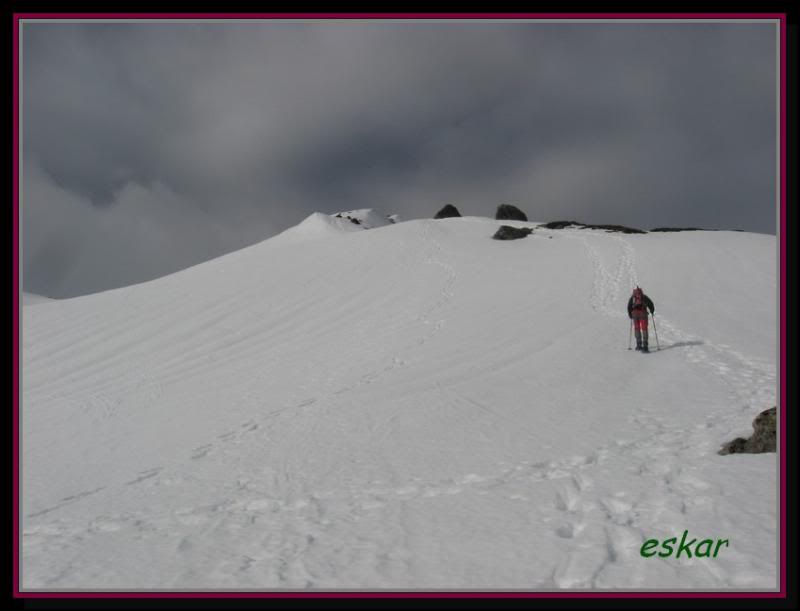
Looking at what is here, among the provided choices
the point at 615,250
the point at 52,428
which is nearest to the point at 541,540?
the point at 52,428

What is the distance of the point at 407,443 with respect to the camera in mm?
6777

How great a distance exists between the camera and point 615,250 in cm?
2750

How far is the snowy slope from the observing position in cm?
377

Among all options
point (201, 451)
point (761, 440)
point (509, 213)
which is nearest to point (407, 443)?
point (201, 451)

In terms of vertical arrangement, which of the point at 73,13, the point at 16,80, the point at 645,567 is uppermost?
the point at 73,13

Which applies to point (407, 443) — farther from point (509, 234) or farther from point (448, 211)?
point (448, 211)

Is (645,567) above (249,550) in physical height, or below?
above

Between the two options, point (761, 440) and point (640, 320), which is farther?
point (640, 320)

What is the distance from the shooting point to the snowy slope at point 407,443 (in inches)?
148

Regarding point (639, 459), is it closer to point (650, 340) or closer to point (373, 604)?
point (373, 604)

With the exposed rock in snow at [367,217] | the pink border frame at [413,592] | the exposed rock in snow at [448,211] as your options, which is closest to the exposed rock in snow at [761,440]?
the pink border frame at [413,592]

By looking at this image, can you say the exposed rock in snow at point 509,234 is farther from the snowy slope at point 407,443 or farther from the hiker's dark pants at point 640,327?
the hiker's dark pants at point 640,327

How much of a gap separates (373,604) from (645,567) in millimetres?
1995

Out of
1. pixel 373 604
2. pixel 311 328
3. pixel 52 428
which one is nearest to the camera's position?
pixel 373 604
